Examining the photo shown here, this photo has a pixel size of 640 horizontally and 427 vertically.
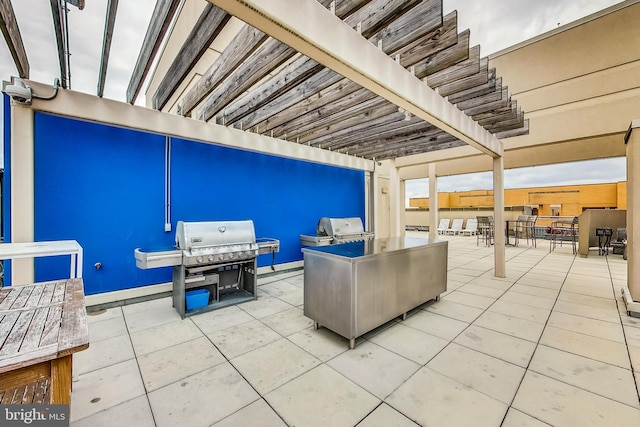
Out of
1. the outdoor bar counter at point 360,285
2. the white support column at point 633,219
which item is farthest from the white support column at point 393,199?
the white support column at point 633,219

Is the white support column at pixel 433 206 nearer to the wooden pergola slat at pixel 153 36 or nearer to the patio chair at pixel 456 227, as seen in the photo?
the patio chair at pixel 456 227

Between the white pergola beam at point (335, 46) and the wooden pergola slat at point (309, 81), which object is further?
the wooden pergola slat at point (309, 81)

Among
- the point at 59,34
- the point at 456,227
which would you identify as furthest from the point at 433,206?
the point at 59,34

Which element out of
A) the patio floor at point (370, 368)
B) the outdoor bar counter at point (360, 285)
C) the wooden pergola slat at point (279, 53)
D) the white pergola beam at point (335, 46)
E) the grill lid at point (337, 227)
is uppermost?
the wooden pergola slat at point (279, 53)

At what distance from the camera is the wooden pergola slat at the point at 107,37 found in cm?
179

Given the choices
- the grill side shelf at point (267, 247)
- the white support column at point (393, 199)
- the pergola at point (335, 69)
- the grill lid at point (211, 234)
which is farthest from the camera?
the white support column at point (393, 199)

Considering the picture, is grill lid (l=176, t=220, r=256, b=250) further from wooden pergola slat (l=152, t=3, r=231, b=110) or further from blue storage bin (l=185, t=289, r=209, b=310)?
wooden pergola slat (l=152, t=3, r=231, b=110)

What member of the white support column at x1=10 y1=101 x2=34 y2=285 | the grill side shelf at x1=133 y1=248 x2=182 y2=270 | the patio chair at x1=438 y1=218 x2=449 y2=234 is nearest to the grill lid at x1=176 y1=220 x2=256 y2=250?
the grill side shelf at x1=133 y1=248 x2=182 y2=270

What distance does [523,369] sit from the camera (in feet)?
6.86

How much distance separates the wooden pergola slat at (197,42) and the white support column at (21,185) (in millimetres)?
1568

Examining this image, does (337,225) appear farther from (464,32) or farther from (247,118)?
(464,32)

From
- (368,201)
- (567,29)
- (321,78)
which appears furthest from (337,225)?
(567,29)

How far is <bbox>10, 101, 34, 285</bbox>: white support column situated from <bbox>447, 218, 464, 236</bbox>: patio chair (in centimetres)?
1412

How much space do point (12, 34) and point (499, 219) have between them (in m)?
6.71
